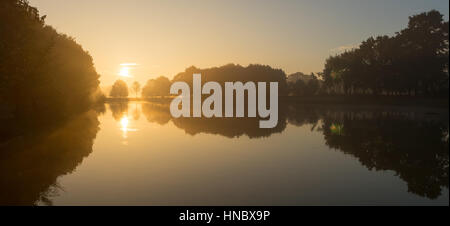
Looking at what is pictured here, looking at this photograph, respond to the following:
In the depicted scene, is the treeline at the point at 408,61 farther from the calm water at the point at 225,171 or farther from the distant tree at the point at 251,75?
the calm water at the point at 225,171

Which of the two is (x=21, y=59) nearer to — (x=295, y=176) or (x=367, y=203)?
(x=295, y=176)

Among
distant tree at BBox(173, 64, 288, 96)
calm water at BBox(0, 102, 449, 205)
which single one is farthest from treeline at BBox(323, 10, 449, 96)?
calm water at BBox(0, 102, 449, 205)

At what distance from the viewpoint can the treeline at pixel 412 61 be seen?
81.4 meters

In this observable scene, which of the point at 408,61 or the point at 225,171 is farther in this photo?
the point at 408,61

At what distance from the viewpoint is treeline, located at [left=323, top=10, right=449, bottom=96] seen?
267ft

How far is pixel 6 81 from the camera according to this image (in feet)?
72.0

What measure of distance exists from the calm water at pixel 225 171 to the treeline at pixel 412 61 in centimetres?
6842

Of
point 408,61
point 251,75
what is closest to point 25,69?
point 408,61

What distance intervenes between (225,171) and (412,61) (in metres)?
85.5

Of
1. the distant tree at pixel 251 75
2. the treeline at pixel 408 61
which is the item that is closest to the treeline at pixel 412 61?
the treeline at pixel 408 61

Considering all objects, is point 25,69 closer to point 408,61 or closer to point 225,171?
point 225,171

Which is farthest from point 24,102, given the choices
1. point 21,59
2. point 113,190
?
point 113,190

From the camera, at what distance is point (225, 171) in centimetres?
1398
